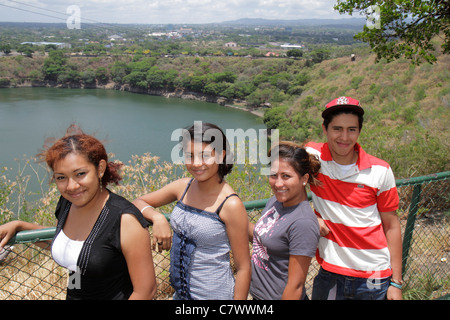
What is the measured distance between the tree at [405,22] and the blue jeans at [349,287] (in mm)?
4106

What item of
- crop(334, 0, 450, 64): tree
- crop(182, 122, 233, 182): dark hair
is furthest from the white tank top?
crop(334, 0, 450, 64): tree

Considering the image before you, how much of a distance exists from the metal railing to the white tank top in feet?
0.25

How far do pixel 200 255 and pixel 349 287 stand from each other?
655 millimetres

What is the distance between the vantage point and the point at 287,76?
137 ft

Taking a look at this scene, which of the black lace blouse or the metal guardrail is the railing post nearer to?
the metal guardrail

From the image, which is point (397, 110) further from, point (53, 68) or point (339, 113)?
point (53, 68)

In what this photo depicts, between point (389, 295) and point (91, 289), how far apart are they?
1.19 m

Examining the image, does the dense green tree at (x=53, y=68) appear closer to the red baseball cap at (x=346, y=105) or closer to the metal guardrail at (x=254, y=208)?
the metal guardrail at (x=254, y=208)

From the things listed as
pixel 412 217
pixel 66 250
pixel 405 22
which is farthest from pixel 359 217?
pixel 405 22

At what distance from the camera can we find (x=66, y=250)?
1337 mm

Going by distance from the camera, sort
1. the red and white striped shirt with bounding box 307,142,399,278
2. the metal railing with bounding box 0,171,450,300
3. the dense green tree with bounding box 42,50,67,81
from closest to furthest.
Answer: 1. the red and white striped shirt with bounding box 307,142,399,278
2. the metal railing with bounding box 0,171,450,300
3. the dense green tree with bounding box 42,50,67,81

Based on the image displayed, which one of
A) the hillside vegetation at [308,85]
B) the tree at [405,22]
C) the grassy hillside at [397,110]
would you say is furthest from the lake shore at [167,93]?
the tree at [405,22]

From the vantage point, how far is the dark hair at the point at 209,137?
4.77 ft

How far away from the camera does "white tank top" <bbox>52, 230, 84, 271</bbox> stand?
1311 mm
